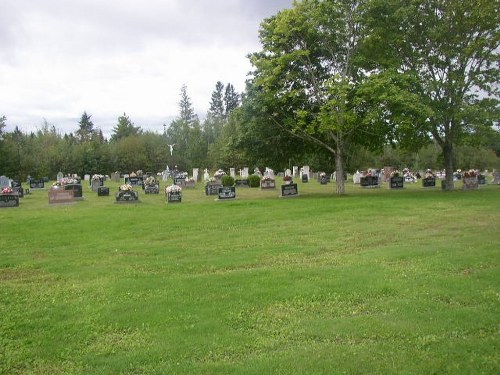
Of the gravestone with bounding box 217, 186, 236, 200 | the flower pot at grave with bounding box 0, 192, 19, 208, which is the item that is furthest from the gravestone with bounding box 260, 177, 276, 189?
the flower pot at grave with bounding box 0, 192, 19, 208

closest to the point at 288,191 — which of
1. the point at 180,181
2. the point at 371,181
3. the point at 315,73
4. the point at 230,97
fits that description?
the point at 315,73

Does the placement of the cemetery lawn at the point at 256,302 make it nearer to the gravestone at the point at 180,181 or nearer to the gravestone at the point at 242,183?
the gravestone at the point at 242,183

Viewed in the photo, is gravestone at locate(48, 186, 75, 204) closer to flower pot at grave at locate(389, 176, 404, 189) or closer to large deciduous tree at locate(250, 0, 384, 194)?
large deciduous tree at locate(250, 0, 384, 194)

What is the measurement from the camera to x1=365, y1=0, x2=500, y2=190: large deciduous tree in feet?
82.3

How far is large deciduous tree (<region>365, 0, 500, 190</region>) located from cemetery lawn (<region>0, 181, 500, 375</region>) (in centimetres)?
1412

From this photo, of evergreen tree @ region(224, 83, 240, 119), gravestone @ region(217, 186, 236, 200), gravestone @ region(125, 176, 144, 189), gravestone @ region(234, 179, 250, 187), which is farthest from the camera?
evergreen tree @ region(224, 83, 240, 119)

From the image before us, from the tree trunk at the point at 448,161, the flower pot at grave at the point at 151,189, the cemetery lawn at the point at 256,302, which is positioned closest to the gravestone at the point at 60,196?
the flower pot at grave at the point at 151,189

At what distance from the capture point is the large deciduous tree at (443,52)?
82.3 ft

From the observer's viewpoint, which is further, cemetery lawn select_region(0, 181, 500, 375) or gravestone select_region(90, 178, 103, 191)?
gravestone select_region(90, 178, 103, 191)

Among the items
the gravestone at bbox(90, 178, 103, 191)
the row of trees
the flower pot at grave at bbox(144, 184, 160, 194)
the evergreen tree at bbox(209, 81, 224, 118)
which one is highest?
the evergreen tree at bbox(209, 81, 224, 118)

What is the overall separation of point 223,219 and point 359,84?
12667 mm

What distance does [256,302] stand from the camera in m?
6.62

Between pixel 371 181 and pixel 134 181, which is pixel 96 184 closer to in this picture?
pixel 134 181

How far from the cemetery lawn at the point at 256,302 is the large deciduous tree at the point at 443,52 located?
14.1 meters
